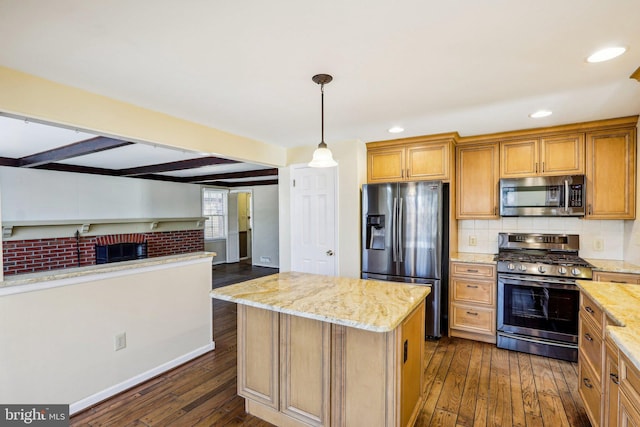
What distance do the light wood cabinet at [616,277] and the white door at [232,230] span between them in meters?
7.31

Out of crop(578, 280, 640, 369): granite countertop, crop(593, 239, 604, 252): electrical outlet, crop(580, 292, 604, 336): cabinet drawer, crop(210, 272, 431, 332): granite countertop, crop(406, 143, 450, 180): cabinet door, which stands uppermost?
crop(406, 143, 450, 180): cabinet door

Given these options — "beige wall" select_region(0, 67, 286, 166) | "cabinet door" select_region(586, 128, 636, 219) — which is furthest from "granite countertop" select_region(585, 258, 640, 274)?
"beige wall" select_region(0, 67, 286, 166)

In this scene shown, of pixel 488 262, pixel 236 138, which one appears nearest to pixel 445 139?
pixel 488 262

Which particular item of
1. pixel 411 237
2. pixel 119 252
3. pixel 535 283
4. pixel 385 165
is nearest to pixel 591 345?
pixel 535 283

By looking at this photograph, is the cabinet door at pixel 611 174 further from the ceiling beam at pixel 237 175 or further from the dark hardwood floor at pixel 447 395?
the ceiling beam at pixel 237 175

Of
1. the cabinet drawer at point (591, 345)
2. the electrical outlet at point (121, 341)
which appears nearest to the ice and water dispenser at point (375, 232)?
the cabinet drawer at point (591, 345)

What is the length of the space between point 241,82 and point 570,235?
12.0 feet

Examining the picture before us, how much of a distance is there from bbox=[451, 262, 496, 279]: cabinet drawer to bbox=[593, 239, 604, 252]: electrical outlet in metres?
1.12

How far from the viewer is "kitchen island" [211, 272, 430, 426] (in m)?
1.64

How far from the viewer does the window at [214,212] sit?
7762 mm

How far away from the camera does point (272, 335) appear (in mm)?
2002

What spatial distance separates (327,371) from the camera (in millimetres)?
1795

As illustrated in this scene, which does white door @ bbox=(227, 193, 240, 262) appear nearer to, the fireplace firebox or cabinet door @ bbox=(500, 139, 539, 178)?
the fireplace firebox

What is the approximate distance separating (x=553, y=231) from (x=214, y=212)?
703cm
